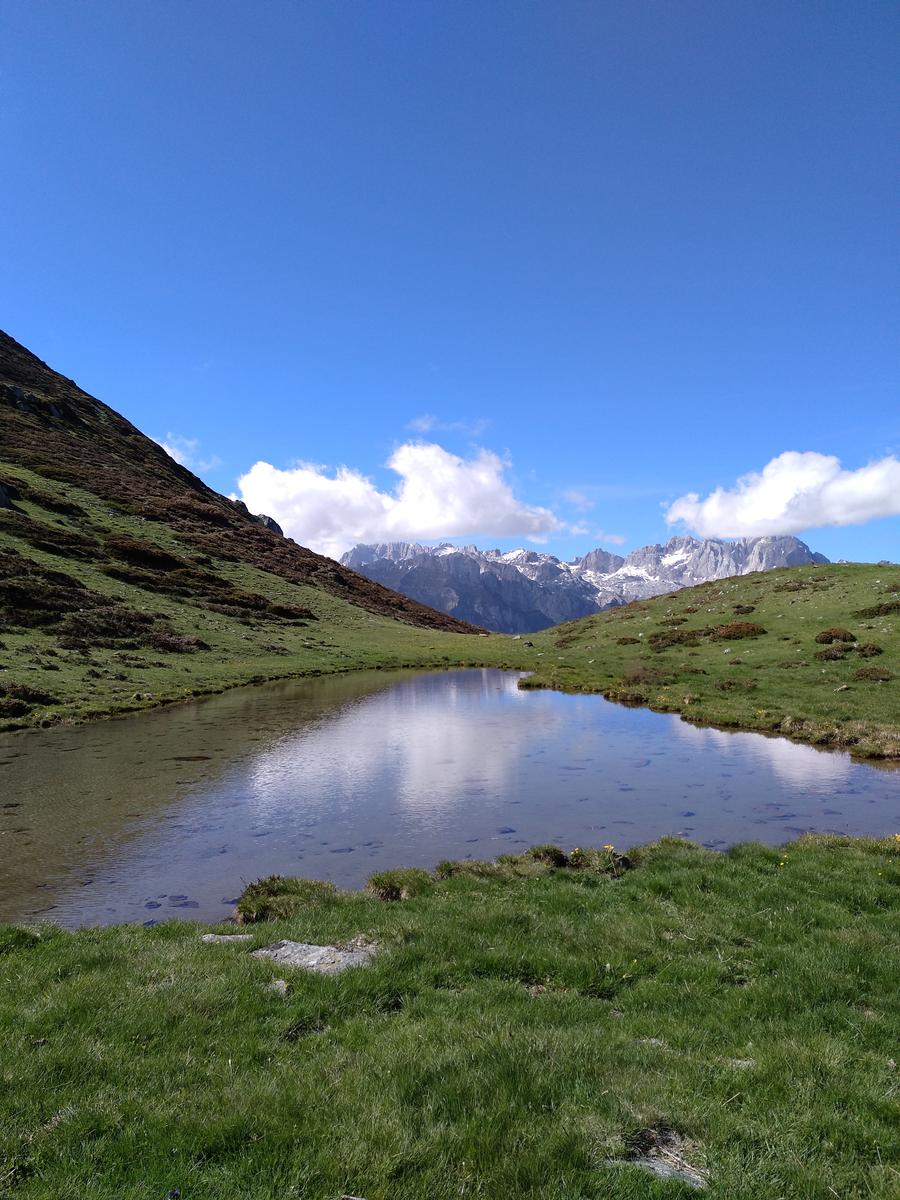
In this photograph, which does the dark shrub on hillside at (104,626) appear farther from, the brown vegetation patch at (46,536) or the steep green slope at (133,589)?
the brown vegetation patch at (46,536)

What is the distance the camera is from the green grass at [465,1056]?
241 inches

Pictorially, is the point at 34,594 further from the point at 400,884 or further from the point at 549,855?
the point at 549,855

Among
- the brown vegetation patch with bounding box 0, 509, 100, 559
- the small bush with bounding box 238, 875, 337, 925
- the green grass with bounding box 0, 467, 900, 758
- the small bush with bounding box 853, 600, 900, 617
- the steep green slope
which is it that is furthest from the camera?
the brown vegetation patch with bounding box 0, 509, 100, 559

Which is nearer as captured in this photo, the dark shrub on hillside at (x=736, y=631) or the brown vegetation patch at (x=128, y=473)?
the dark shrub on hillside at (x=736, y=631)

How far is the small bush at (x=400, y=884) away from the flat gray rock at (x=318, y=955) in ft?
11.0

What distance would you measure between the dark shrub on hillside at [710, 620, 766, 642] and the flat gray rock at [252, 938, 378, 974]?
56.5 meters

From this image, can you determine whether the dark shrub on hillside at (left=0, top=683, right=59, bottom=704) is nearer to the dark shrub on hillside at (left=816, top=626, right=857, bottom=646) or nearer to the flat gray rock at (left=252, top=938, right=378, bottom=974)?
the flat gray rock at (left=252, top=938, right=378, bottom=974)

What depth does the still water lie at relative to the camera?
57.9ft

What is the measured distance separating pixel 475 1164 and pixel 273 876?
11424mm

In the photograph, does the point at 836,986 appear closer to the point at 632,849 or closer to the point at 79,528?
the point at 632,849

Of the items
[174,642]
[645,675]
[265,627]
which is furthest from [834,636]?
[265,627]

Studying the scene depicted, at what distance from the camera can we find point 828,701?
39.2 m

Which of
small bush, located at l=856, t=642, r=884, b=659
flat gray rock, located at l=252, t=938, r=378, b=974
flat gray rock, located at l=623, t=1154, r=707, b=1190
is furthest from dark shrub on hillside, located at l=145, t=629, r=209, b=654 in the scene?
flat gray rock, located at l=623, t=1154, r=707, b=1190

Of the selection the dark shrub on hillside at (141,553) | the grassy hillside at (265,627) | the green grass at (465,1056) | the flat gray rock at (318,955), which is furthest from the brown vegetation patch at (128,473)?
the green grass at (465,1056)
